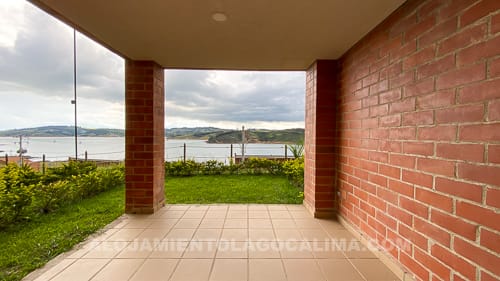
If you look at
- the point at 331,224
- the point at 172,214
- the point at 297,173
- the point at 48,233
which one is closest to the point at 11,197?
the point at 48,233

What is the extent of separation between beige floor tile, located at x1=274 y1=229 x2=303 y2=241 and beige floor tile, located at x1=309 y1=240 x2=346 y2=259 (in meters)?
0.20

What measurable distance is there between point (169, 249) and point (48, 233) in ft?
5.30

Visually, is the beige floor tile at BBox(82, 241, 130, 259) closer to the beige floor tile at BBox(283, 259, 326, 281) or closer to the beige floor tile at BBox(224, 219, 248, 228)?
the beige floor tile at BBox(224, 219, 248, 228)

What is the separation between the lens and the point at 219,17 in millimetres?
2041

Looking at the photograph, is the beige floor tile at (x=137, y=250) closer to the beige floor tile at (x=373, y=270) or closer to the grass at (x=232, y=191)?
the grass at (x=232, y=191)

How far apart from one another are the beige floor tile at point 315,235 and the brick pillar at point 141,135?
2.26 m

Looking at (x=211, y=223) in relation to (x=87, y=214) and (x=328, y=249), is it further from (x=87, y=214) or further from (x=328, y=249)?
(x=87, y=214)

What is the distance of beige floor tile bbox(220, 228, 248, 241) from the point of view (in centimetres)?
259

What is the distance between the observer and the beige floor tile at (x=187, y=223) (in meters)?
2.96

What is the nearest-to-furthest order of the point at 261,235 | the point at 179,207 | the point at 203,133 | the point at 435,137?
the point at 435,137 < the point at 261,235 < the point at 179,207 < the point at 203,133

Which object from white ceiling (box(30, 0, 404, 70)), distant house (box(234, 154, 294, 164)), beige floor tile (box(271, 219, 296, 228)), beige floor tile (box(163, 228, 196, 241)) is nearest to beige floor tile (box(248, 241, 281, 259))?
beige floor tile (box(271, 219, 296, 228))

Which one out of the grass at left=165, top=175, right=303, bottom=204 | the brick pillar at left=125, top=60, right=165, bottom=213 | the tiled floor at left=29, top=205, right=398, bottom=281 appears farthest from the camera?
the grass at left=165, top=175, right=303, bottom=204

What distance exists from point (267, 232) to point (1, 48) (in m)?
4.45

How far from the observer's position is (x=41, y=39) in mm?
4355
